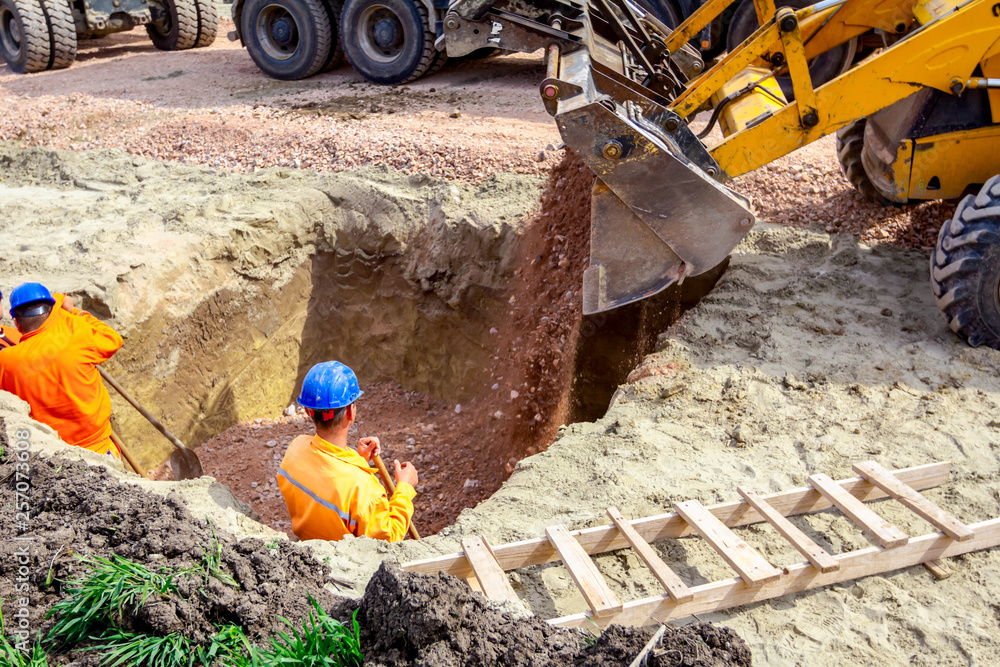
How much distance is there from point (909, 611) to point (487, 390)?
4135mm

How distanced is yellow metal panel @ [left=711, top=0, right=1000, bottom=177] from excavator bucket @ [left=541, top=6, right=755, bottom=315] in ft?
1.11

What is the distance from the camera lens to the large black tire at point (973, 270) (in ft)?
16.2

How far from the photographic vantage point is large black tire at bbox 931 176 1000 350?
4938 millimetres

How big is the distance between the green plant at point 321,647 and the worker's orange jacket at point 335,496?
2.68 feet

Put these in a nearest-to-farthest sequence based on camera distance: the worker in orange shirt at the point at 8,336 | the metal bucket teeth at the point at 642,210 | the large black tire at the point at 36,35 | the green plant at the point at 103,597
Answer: the green plant at the point at 103,597, the metal bucket teeth at the point at 642,210, the worker in orange shirt at the point at 8,336, the large black tire at the point at 36,35

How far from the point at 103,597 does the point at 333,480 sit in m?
1.04

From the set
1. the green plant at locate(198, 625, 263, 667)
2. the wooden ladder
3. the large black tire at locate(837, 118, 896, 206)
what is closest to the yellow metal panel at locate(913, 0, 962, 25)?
the large black tire at locate(837, 118, 896, 206)

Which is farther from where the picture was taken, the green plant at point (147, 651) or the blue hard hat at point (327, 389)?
the blue hard hat at point (327, 389)

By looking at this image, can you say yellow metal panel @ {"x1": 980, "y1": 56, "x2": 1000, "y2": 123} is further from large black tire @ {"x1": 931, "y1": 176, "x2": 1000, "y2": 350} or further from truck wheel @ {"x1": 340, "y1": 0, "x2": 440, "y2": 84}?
truck wheel @ {"x1": 340, "y1": 0, "x2": 440, "y2": 84}

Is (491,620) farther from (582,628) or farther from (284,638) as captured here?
(284,638)

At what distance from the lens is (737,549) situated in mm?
3475

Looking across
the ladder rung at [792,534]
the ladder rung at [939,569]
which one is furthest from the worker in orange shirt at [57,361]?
A: the ladder rung at [939,569]

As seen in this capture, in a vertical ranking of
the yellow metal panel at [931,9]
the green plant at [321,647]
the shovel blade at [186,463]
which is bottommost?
the shovel blade at [186,463]

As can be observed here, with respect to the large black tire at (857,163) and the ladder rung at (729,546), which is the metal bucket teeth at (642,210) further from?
the large black tire at (857,163)
